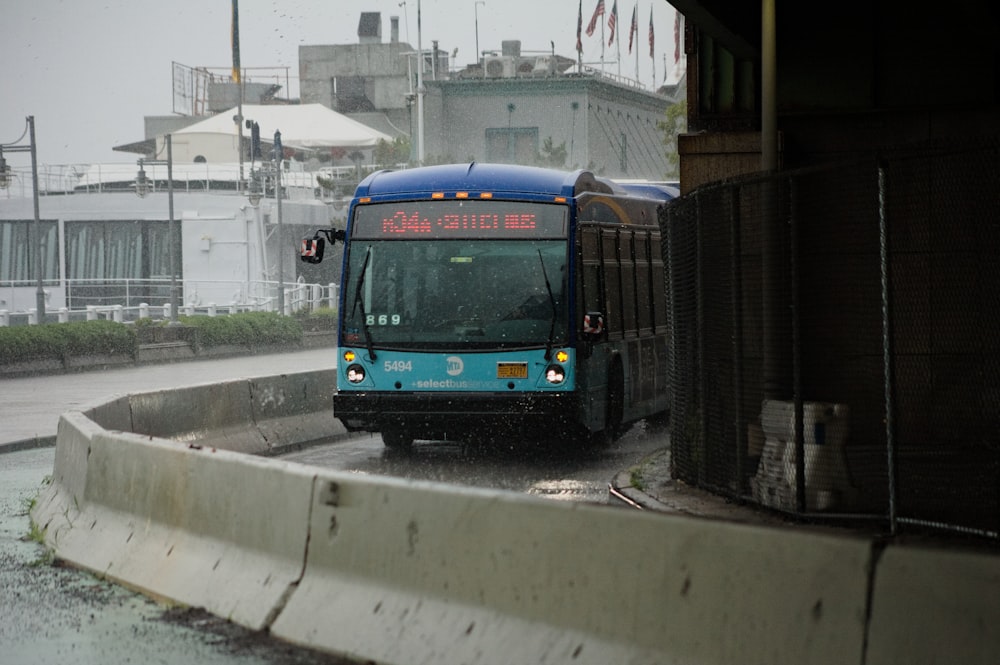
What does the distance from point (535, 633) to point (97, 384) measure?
28.0m

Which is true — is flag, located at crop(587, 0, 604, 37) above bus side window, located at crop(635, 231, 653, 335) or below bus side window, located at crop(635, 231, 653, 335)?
above

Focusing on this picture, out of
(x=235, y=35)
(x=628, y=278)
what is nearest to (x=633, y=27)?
(x=235, y=35)

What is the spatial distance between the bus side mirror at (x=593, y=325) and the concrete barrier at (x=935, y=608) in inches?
462

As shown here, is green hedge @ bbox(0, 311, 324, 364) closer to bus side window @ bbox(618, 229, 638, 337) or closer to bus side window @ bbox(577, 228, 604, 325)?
bus side window @ bbox(618, 229, 638, 337)

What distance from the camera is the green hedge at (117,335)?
1519 inches

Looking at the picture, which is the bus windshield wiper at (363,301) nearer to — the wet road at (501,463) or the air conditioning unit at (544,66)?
the wet road at (501,463)

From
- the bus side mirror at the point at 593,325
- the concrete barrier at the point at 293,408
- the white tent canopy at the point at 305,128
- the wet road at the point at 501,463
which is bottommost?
the wet road at the point at 501,463

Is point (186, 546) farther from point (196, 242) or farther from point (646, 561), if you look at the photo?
point (196, 242)

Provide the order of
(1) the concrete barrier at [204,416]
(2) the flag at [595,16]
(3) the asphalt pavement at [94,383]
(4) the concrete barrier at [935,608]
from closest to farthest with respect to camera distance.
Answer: (4) the concrete barrier at [935,608] < (1) the concrete barrier at [204,416] < (3) the asphalt pavement at [94,383] < (2) the flag at [595,16]

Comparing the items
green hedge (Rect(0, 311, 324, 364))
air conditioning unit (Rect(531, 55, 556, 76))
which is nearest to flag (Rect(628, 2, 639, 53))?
air conditioning unit (Rect(531, 55, 556, 76))

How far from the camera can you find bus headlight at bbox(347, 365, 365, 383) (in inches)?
687

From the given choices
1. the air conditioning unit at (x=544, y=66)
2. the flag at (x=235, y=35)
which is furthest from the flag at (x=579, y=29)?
the flag at (x=235, y=35)

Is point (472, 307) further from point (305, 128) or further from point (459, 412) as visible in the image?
point (305, 128)

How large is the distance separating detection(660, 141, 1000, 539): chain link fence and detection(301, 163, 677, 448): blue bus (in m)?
4.75
